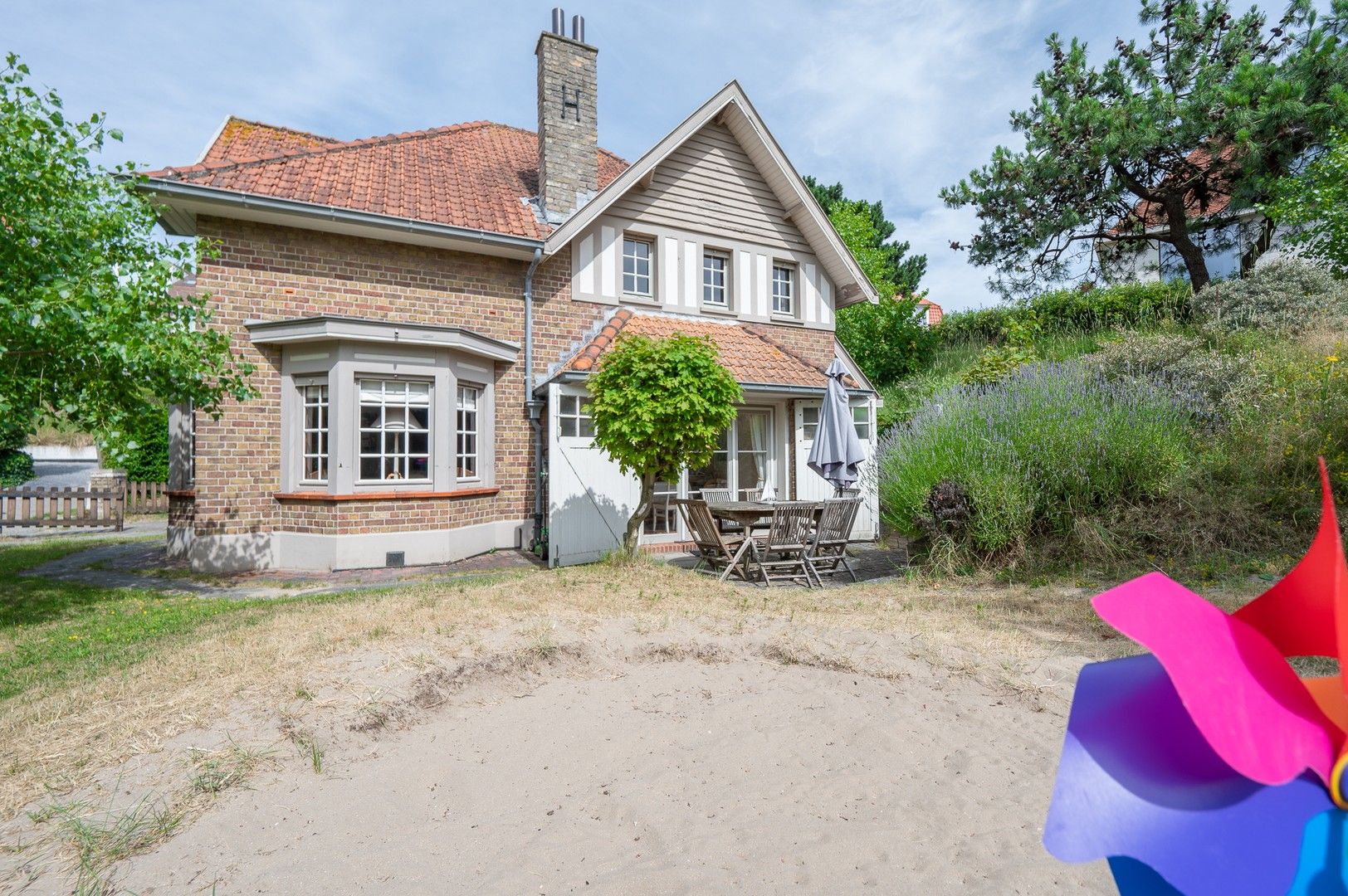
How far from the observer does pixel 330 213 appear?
8734 mm

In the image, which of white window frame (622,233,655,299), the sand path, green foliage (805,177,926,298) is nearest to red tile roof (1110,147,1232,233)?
green foliage (805,177,926,298)

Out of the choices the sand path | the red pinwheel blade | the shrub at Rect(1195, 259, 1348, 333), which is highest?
the shrub at Rect(1195, 259, 1348, 333)

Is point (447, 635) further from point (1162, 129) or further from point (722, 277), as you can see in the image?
point (1162, 129)

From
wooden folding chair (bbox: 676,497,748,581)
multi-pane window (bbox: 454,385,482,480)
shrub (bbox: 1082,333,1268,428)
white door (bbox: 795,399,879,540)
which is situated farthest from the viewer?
white door (bbox: 795,399,879,540)

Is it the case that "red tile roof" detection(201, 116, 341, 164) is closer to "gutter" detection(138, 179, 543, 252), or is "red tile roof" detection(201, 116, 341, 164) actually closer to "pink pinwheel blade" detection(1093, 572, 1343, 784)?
"gutter" detection(138, 179, 543, 252)

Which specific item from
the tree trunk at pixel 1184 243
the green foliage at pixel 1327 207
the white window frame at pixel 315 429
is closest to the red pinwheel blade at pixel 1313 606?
the white window frame at pixel 315 429

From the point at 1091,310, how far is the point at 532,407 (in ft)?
45.1

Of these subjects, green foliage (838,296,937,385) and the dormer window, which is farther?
green foliage (838,296,937,385)

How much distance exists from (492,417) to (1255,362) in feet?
33.1

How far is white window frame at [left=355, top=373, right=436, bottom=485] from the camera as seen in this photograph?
888 centimetres

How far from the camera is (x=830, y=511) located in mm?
8023

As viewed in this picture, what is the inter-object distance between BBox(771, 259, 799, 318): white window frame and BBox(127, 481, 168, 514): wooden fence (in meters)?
15.5

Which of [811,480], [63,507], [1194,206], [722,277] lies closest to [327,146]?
[722,277]

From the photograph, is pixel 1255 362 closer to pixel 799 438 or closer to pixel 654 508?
pixel 799 438
